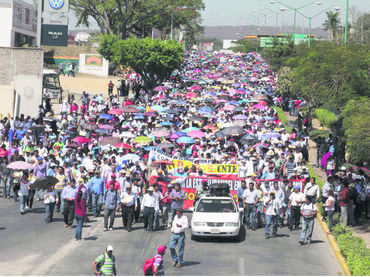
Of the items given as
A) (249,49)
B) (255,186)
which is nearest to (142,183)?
(255,186)

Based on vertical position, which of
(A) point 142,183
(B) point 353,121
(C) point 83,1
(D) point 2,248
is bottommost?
(D) point 2,248

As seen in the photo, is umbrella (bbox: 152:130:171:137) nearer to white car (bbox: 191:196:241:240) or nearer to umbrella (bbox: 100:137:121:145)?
umbrella (bbox: 100:137:121:145)

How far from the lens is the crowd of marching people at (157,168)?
67.1ft

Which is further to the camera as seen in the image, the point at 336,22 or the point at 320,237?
the point at 336,22

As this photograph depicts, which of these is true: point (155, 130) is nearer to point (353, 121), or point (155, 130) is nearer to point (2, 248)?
point (353, 121)

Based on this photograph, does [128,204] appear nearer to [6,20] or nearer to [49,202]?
[49,202]

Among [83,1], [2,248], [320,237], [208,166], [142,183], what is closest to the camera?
[2,248]

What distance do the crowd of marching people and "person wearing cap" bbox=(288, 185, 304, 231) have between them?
0.03 m

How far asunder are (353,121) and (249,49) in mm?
153485

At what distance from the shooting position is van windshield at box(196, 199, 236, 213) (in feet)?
64.3

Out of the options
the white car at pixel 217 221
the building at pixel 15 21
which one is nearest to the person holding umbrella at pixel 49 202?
the white car at pixel 217 221

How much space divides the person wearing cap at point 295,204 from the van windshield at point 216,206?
200 centimetres

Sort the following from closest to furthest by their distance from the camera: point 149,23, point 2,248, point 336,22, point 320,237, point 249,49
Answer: point 2,248, point 320,237, point 149,23, point 336,22, point 249,49

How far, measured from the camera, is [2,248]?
57.9 feet
